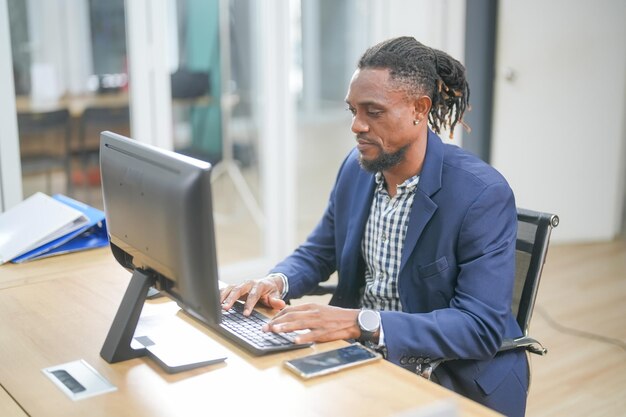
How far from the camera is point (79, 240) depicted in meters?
2.38

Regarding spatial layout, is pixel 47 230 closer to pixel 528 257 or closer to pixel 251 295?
pixel 251 295

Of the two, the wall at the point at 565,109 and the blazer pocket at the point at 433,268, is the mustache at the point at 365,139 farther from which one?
the wall at the point at 565,109

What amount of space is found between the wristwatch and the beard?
39cm

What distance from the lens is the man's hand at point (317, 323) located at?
1635 mm

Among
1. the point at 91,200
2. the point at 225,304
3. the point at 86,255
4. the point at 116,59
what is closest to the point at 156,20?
Answer: the point at 116,59

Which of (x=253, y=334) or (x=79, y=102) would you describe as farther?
(x=79, y=102)

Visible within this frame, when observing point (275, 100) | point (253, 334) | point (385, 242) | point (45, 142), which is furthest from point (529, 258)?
point (45, 142)

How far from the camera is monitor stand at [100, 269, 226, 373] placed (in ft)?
5.08

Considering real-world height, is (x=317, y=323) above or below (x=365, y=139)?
below

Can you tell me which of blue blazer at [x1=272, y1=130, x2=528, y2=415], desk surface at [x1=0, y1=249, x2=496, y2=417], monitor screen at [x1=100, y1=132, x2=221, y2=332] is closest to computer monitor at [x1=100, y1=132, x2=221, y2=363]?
monitor screen at [x1=100, y1=132, x2=221, y2=332]

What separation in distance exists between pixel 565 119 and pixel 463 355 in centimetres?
327

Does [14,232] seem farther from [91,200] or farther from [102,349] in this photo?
[91,200]

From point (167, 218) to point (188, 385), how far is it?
309mm

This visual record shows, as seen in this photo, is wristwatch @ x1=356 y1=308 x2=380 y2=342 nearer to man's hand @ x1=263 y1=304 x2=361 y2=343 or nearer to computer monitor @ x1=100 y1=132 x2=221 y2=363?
man's hand @ x1=263 y1=304 x2=361 y2=343
